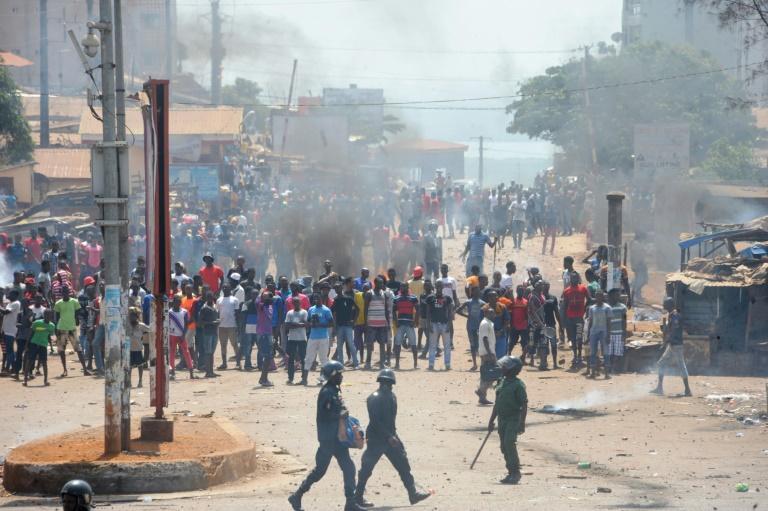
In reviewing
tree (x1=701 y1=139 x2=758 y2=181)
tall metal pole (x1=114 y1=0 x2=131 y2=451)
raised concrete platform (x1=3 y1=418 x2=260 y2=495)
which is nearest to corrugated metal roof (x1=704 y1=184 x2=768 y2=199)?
tree (x1=701 y1=139 x2=758 y2=181)

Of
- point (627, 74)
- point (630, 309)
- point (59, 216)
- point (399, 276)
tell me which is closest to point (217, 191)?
point (59, 216)

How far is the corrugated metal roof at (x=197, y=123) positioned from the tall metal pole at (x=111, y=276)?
3570 centimetres

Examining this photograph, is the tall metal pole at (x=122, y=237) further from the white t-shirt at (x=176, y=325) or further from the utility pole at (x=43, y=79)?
the utility pole at (x=43, y=79)

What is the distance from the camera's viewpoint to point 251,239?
29.5 metres

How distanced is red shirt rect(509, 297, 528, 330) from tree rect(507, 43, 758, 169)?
3346 centimetres

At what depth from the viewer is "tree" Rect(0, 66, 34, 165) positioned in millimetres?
37812

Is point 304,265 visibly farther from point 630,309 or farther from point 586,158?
point 586,158

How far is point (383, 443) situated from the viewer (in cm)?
1084

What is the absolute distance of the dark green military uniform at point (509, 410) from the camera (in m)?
12.0

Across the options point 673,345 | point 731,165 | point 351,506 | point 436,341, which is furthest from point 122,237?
point 731,165

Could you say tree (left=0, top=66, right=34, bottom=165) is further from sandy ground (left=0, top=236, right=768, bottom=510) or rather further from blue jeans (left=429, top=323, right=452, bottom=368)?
blue jeans (left=429, top=323, right=452, bottom=368)

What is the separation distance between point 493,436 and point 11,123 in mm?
27734

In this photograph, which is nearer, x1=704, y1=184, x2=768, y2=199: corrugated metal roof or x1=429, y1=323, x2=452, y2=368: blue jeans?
x1=429, y1=323, x2=452, y2=368: blue jeans

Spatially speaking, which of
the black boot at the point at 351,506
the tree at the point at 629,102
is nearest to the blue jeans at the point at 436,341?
the black boot at the point at 351,506
